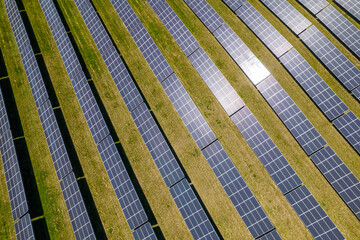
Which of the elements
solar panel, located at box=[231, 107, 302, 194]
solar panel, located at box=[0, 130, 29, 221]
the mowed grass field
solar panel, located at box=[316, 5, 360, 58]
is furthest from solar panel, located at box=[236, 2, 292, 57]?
solar panel, located at box=[0, 130, 29, 221]

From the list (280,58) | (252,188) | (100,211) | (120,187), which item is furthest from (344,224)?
(100,211)

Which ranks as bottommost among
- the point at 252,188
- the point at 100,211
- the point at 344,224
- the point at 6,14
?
the point at 344,224

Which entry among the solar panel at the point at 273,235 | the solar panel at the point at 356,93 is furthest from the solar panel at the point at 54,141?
the solar panel at the point at 356,93

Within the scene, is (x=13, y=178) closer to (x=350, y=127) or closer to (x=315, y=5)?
(x=350, y=127)

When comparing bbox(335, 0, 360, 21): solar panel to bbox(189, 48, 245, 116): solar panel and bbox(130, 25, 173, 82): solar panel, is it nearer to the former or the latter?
bbox(189, 48, 245, 116): solar panel

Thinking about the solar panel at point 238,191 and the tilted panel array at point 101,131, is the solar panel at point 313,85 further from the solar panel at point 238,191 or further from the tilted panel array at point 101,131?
the tilted panel array at point 101,131

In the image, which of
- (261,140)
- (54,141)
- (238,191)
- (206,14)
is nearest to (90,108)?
(54,141)

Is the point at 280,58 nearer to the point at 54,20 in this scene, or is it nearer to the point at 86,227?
the point at 86,227
